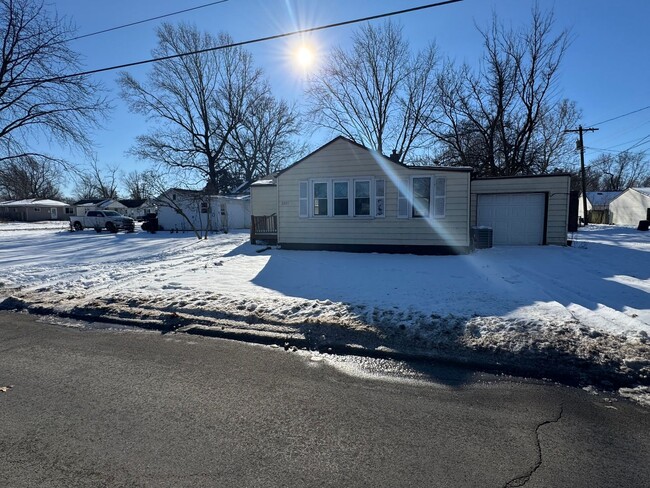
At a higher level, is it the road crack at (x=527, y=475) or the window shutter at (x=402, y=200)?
the window shutter at (x=402, y=200)

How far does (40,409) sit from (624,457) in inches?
193

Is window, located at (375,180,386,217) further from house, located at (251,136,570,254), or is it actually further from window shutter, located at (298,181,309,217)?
window shutter, located at (298,181,309,217)

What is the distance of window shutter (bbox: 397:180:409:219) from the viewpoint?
12.3 metres

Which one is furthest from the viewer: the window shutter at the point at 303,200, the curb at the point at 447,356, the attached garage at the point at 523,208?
the attached garage at the point at 523,208

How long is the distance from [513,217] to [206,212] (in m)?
22.4

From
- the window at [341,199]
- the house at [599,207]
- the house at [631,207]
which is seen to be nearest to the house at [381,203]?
the window at [341,199]

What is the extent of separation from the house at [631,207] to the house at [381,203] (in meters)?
26.9

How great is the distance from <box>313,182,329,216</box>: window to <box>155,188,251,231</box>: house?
49.9 feet

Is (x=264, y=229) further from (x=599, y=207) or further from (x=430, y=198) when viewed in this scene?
(x=599, y=207)

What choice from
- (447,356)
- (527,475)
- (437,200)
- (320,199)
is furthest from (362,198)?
(527,475)

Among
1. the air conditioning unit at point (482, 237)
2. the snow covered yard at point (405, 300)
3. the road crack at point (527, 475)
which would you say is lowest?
the road crack at point (527, 475)

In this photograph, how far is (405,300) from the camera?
636 centimetres

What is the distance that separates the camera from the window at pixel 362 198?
41.7ft

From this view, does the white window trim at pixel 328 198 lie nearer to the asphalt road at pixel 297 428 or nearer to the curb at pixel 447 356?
the curb at pixel 447 356
